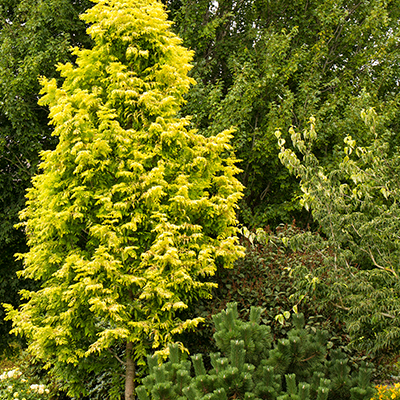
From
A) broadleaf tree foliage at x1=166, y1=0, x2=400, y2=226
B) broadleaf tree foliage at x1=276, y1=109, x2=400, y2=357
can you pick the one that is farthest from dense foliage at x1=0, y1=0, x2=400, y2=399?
broadleaf tree foliage at x1=166, y1=0, x2=400, y2=226

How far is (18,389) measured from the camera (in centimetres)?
781

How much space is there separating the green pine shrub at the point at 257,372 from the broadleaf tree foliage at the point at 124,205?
0.99 meters

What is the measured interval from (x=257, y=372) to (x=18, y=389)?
4.81 m

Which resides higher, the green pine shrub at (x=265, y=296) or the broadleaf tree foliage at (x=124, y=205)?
the broadleaf tree foliage at (x=124, y=205)

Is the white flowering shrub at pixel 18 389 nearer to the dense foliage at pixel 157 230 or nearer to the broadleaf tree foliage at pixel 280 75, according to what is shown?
the dense foliage at pixel 157 230

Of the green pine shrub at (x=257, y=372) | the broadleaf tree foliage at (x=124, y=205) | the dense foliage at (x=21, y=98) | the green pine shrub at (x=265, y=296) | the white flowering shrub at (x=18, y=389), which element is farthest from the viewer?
the dense foliage at (x=21, y=98)

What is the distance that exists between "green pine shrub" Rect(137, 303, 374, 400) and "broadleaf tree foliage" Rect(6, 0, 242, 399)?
988 millimetres

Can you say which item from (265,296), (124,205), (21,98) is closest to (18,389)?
(124,205)

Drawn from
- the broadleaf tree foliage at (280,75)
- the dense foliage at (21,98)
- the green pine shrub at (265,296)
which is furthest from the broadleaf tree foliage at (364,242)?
the dense foliage at (21,98)

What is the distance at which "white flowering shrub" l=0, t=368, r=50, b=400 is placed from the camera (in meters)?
7.50

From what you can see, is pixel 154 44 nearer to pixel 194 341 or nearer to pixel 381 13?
pixel 194 341

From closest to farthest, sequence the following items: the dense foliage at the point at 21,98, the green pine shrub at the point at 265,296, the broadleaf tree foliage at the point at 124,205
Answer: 1. the broadleaf tree foliage at the point at 124,205
2. the green pine shrub at the point at 265,296
3. the dense foliage at the point at 21,98

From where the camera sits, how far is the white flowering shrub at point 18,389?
750cm

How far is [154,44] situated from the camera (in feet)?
22.9
